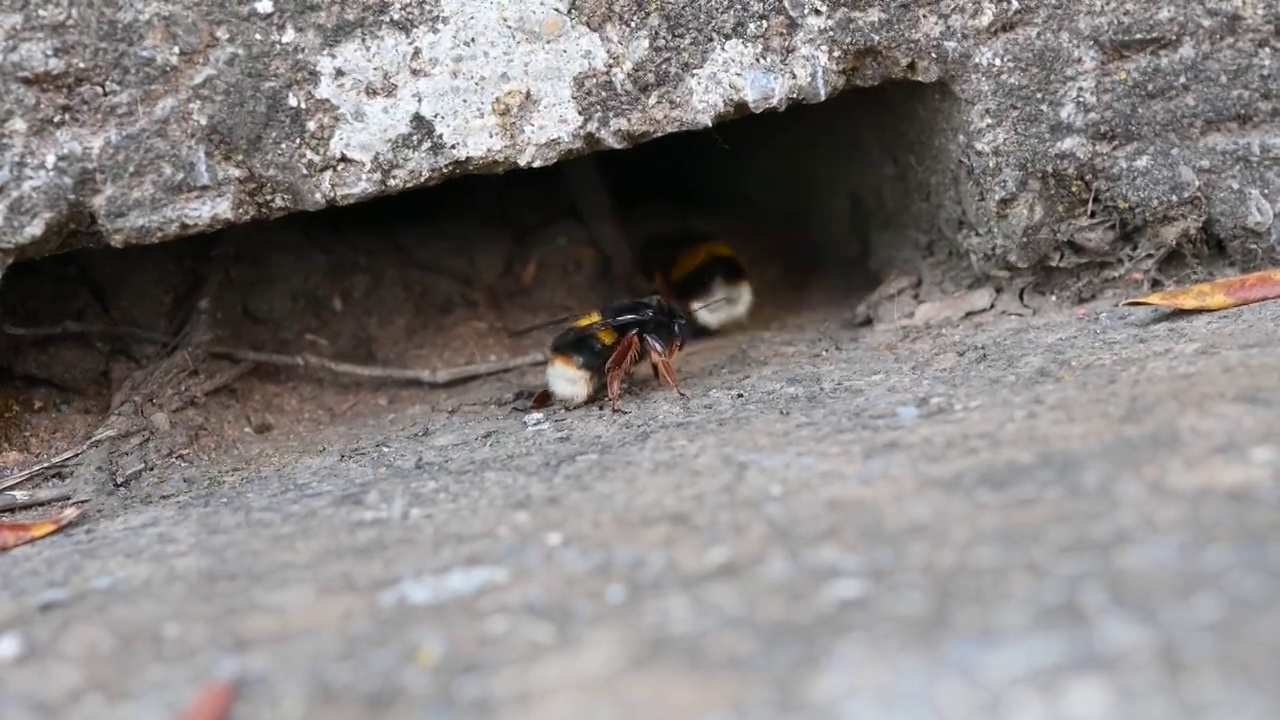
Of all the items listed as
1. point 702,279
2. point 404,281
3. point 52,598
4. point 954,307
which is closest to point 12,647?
point 52,598

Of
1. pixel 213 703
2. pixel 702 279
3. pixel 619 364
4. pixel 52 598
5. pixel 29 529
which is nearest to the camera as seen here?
pixel 213 703

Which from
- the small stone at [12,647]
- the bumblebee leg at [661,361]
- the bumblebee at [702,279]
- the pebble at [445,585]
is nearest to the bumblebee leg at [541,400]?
the bumblebee leg at [661,361]

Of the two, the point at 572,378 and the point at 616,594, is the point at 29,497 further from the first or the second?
Answer: the point at 616,594

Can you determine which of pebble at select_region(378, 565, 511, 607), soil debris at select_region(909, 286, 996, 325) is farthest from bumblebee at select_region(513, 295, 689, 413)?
pebble at select_region(378, 565, 511, 607)

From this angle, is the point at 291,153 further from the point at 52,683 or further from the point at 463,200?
the point at 463,200

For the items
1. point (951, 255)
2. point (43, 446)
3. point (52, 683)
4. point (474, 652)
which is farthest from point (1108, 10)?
point (43, 446)

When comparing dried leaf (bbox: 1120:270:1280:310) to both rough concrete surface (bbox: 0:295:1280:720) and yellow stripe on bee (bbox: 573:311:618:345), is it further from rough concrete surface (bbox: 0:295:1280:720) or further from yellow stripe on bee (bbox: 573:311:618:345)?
yellow stripe on bee (bbox: 573:311:618:345)
